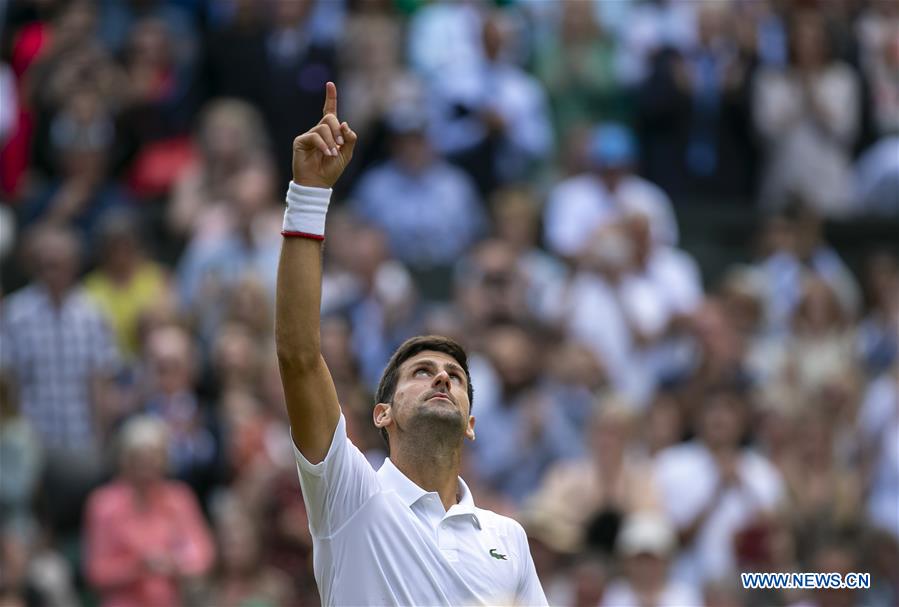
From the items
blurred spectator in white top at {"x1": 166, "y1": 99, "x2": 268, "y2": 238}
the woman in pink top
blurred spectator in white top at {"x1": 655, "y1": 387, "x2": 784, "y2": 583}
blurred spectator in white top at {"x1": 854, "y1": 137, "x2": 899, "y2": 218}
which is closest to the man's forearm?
the woman in pink top

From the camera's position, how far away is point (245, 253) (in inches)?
507

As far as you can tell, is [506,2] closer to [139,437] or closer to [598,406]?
[598,406]

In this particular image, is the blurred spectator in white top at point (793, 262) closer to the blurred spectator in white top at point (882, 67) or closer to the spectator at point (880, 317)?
the spectator at point (880, 317)

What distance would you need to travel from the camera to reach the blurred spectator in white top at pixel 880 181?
50.5ft

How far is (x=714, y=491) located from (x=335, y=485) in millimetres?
A: 6115

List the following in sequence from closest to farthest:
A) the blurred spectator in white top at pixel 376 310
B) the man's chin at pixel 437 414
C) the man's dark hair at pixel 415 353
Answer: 1. the man's chin at pixel 437 414
2. the man's dark hair at pixel 415 353
3. the blurred spectator in white top at pixel 376 310

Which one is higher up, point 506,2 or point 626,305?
point 506,2

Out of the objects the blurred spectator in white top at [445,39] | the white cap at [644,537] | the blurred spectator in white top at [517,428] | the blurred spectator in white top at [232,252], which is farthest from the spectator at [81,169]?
the white cap at [644,537]

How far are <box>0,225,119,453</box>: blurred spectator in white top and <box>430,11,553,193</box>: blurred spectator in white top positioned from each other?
10.7ft

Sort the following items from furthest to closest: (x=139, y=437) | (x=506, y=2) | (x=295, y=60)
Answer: (x=506, y=2)
(x=295, y=60)
(x=139, y=437)

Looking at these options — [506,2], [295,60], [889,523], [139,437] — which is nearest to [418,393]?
[139,437]

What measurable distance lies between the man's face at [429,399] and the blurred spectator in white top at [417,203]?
300 inches

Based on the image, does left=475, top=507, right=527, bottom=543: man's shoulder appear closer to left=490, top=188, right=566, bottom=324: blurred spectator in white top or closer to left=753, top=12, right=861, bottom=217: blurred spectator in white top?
left=490, top=188, right=566, bottom=324: blurred spectator in white top

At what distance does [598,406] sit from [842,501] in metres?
1.66
